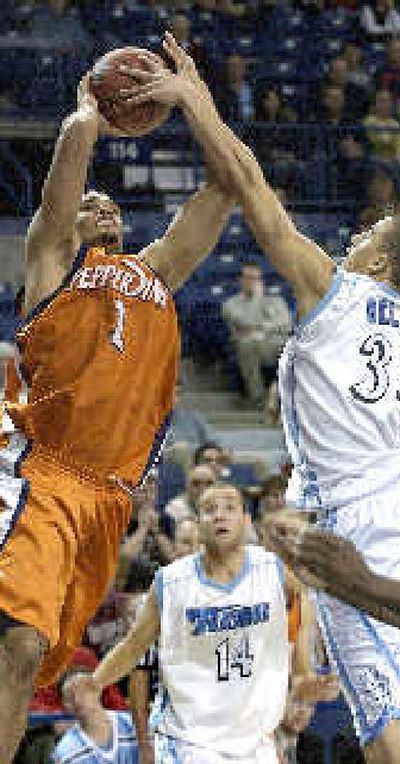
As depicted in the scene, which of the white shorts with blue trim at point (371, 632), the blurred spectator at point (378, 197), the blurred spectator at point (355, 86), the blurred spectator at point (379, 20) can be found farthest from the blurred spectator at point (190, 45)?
the white shorts with blue trim at point (371, 632)

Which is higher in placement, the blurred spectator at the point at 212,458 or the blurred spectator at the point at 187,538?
the blurred spectator at the point at 187,538

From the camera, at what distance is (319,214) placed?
44.4ft

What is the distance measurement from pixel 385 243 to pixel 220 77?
29.4 ft

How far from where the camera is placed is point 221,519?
7383 mm

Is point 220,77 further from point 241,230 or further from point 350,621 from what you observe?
point 350,621

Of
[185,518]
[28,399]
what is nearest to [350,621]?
[28,399]

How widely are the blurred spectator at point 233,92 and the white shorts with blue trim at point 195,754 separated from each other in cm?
736

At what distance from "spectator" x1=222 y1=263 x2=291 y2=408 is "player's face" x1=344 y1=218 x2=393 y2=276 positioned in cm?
664

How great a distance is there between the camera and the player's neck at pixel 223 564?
297 inches

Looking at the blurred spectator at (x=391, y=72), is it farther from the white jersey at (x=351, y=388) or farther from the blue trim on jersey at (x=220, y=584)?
the white jersey at (x=351, y=388)

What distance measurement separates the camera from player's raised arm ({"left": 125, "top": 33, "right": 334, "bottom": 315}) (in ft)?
17.0

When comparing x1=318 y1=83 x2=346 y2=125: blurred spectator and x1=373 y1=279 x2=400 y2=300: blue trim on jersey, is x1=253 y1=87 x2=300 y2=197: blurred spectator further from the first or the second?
x1=373 y1=279 x2=400 y2=300: blue trim on jersey

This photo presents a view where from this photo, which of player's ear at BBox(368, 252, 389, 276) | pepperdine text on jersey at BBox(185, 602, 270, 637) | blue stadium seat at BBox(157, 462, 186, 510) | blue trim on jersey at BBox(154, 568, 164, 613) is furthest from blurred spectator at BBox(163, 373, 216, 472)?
player's ear at BBox(368, 252, 389, 276)

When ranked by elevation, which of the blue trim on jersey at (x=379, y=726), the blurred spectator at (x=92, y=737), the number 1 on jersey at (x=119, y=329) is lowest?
the blurred spectator at (x=92, y=737)
